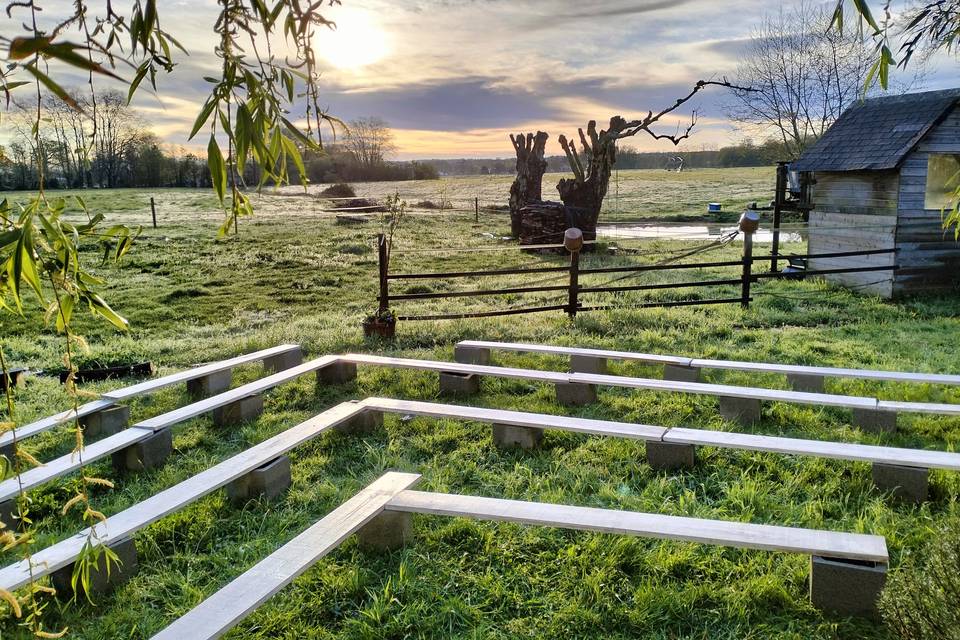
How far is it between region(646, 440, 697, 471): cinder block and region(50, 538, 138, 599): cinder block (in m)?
3.08

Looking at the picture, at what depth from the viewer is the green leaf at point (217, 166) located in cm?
113

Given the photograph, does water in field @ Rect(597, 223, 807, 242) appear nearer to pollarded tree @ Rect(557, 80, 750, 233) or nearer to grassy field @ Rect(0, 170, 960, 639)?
pollarded tree @ Rect(557, 80, 750, 233)

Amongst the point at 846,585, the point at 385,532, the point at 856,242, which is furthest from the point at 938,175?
the point at 385,532

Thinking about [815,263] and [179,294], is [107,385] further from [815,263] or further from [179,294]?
[815,263]

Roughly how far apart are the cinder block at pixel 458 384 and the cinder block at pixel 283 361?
5.69 feet

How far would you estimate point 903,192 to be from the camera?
37.8 feet

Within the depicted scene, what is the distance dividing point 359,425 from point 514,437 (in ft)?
4.17

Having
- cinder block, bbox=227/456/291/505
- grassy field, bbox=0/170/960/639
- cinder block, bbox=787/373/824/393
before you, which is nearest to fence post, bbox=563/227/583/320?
grassy field, bbox=0/170/960/639

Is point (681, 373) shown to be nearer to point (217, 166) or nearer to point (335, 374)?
point (335, 374)

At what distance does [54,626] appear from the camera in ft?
10.2

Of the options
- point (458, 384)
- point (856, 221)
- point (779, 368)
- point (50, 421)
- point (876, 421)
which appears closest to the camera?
point (50, 421)

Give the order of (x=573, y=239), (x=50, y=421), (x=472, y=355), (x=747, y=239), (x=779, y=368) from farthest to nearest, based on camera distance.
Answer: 1. (x=747, y=239)
2. (x=573, y=239)
3. (x=472, y=355)
4. (x=779, y=368)
5. (x=50, y=421)

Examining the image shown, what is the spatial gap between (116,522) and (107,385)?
3.93m

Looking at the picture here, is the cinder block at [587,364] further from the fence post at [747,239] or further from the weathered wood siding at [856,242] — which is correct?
the weathered wood siding at [856,242]
